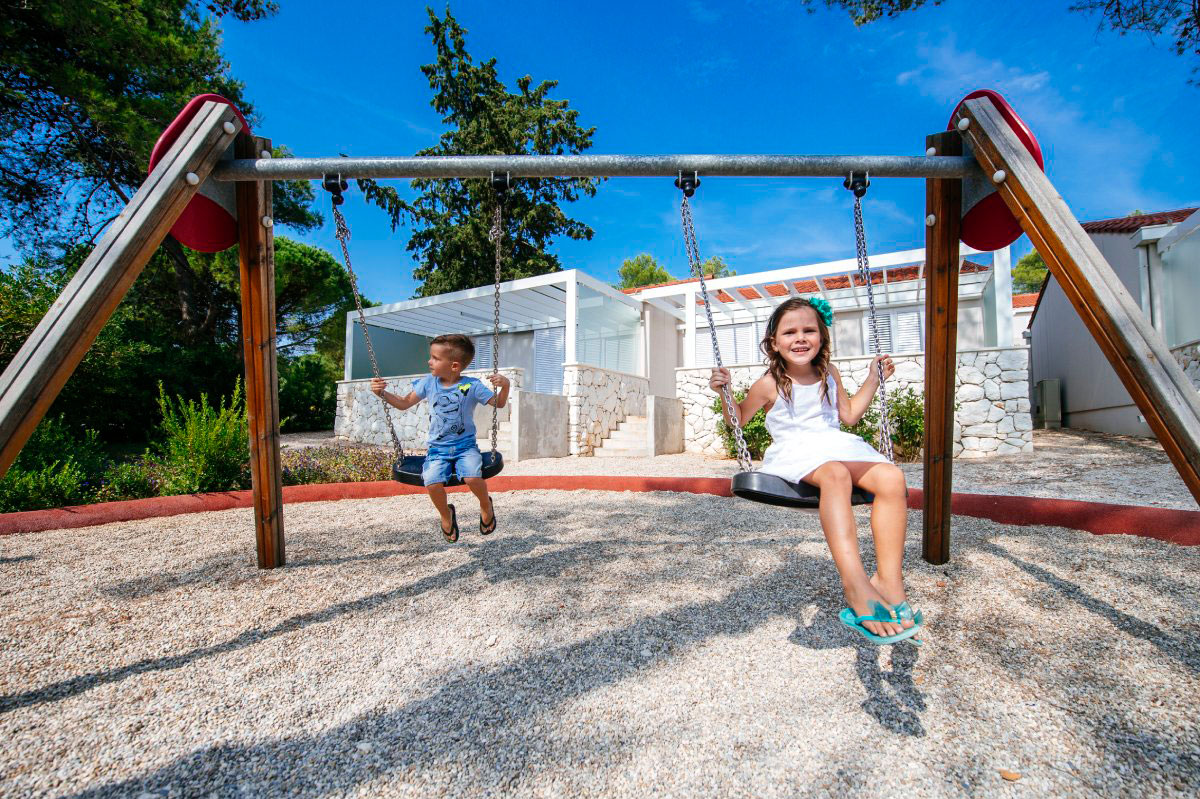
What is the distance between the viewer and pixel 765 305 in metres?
12.7

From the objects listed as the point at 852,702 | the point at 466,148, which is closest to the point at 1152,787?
the point at 852,702

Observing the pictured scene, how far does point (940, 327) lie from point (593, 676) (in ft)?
7.40

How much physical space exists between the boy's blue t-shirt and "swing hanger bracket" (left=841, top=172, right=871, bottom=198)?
2278 mm

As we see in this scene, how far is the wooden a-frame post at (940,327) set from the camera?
2.70 meters

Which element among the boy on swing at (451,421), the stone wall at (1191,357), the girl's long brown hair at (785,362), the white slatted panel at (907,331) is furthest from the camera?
the white slatted panel at (907,331)

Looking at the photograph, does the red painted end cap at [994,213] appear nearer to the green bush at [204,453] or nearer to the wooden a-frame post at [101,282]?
the wooden a-frame post at [101,282]

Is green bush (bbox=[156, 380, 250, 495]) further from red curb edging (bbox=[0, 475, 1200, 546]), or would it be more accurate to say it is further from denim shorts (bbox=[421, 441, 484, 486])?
denim shorts (bbox=[421, 441, 484, 486])

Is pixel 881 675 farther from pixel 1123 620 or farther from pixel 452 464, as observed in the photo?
pixel 452 464

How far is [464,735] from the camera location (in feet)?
5.34

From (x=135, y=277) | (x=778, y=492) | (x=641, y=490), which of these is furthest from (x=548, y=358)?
(x=778, y=492)

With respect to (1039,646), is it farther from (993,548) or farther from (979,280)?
(979,280)

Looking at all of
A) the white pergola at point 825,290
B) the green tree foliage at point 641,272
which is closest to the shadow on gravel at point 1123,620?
the white pergola at point 825,290

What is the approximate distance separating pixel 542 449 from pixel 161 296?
459 inches

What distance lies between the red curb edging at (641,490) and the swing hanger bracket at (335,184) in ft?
11.8
